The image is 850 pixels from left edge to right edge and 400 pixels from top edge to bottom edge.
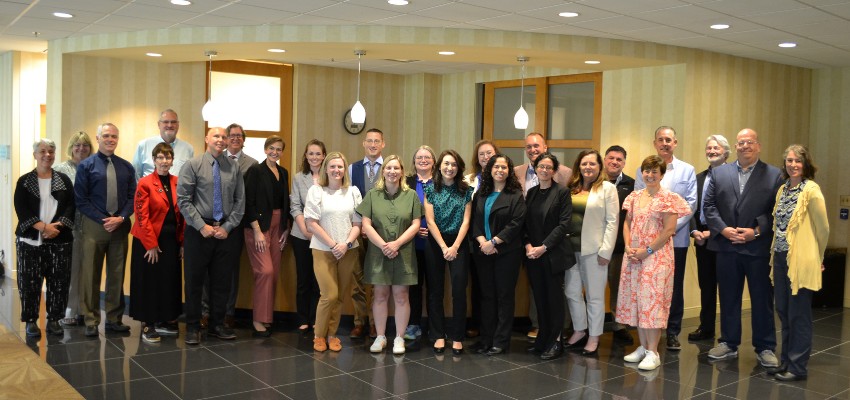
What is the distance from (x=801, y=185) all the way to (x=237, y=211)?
4114mm

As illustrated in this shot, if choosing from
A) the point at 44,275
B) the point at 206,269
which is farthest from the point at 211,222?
the point at 44,275

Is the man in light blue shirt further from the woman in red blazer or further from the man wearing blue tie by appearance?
the woman in red blazer

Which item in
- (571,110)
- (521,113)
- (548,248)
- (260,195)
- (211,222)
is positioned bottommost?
(548,248)

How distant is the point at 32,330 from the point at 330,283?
2.47 meters

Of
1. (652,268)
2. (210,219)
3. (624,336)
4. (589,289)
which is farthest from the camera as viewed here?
(624,336)

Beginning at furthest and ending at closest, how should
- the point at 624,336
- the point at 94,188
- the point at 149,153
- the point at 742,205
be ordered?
1. the point at 149,153
2. the point at 624,336
3. the point at 94,188
4. the point at 742,205

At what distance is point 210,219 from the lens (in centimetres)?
611

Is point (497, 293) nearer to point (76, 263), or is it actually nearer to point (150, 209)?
point (150, 209)

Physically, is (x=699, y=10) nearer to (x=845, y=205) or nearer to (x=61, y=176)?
(x=845, y=205)

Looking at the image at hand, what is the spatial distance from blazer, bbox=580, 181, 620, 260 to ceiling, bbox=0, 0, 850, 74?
1.46 m

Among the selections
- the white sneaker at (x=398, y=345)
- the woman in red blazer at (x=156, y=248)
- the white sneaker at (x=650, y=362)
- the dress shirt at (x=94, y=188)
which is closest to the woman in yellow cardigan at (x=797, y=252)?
the white sneaker at (x=650, y=362)

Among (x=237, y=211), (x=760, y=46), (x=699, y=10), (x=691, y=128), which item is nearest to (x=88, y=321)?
(x=237, y=211)

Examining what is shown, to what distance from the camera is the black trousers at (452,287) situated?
19.6 ft

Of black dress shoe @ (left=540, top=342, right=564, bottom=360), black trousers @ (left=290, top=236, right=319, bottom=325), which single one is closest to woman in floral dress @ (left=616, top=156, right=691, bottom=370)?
black dress shoe @ (left=540, top=342, right=564, bottom=360)
